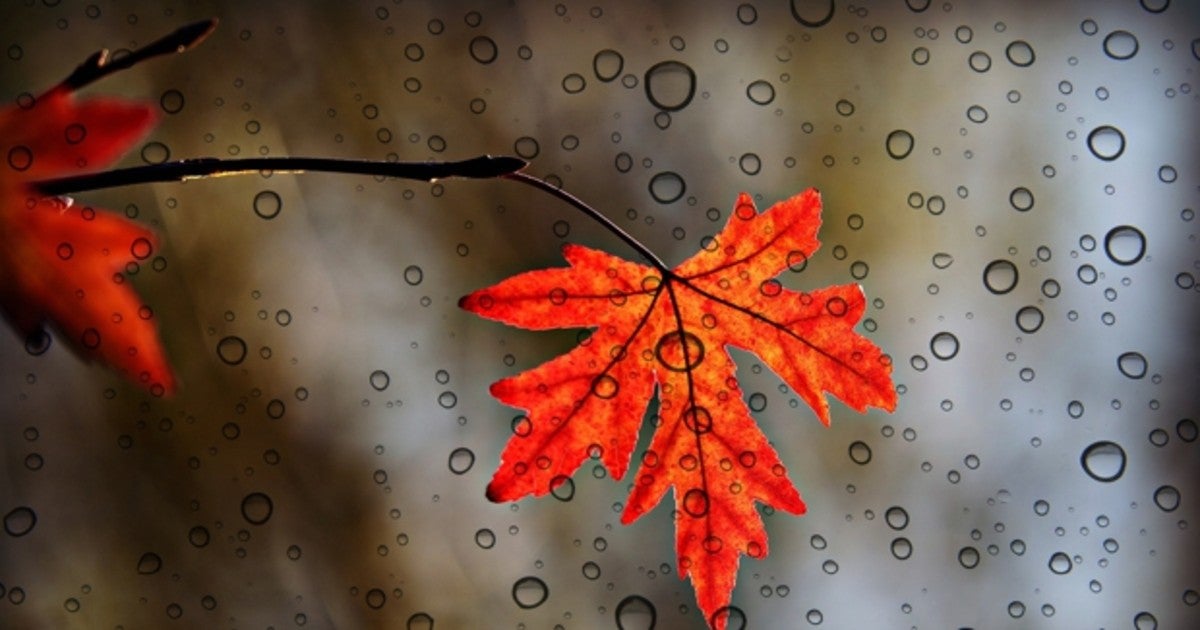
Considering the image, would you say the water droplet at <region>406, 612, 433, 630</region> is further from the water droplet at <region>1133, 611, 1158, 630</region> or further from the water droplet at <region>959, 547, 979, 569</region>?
the water droplet at <region>1133, 611, 1158, 630</region>

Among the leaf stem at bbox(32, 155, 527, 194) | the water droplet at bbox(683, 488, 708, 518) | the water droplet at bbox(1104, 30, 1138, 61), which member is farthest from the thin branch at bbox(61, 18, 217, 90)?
the water droplet at bbox(1104, 30, 1138, 61)

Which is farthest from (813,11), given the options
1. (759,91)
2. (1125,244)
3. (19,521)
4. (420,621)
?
(19,521)

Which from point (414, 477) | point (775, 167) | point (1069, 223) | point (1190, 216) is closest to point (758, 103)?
point (775, 167)

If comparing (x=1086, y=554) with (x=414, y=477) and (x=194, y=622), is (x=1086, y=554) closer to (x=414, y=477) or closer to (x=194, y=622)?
(x=414, y=477)

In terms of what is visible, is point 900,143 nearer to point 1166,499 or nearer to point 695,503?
point 1166,499

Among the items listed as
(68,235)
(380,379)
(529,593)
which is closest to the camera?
(68,235)

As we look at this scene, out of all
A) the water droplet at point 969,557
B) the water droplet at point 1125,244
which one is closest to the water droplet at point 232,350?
the water droplet at point 969,557
